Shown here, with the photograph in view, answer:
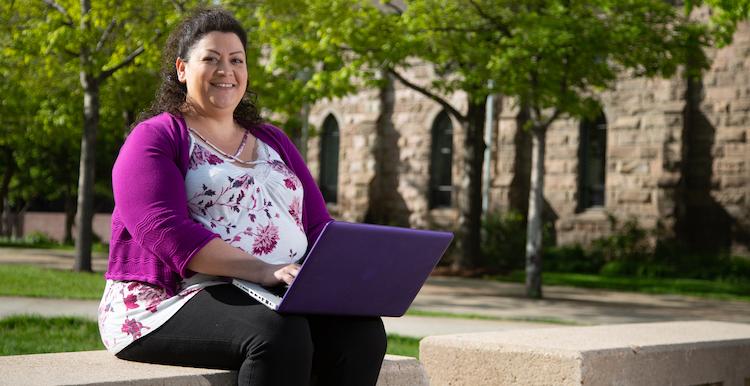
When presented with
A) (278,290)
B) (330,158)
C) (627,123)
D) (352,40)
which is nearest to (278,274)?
(278,290)

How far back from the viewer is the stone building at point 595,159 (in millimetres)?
23656

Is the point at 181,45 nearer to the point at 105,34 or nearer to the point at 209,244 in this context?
the point at 209,244

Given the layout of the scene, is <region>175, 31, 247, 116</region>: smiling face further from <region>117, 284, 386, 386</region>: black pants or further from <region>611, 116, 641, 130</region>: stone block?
<region>611, 116, 641, 130</region>: stone block

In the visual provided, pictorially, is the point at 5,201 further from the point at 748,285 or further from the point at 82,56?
the point at 748,285

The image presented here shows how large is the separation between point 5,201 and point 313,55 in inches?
864

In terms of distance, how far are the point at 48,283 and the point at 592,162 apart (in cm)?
1384

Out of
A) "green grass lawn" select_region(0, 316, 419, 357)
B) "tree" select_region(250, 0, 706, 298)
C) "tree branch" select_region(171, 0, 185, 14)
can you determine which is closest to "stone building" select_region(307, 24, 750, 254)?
"tree" select_region(250, 0, 706, 298)

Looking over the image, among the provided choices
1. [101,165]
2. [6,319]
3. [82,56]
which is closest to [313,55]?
[82,56]

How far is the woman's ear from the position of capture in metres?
4.16

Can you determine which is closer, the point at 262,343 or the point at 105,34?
the point at 262,343

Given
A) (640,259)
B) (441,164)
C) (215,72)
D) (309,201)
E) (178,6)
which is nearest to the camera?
(215,72)

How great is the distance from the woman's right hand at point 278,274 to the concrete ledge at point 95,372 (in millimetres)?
340

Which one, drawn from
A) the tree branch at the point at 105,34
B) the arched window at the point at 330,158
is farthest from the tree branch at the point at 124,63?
the arched window at the point at 330,158

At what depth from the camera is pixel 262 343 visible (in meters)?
3.47
